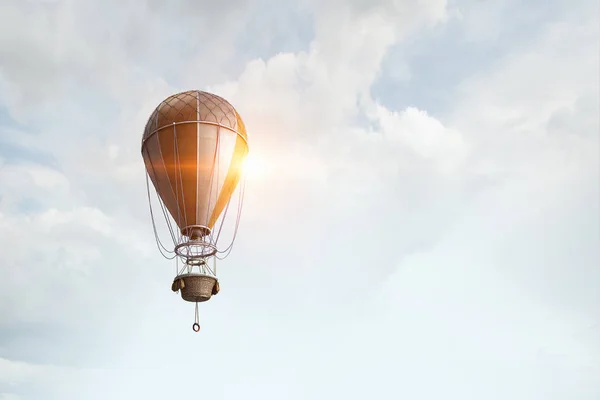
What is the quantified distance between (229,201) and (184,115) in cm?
410

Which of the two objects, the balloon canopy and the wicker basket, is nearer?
the wicker basket

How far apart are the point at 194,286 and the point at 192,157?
17.0ft

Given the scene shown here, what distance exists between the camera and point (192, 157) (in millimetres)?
28578

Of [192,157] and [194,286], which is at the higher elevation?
[192,157]

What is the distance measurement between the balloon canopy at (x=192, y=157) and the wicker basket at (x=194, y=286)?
2.06m

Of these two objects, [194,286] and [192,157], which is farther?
[192,157]

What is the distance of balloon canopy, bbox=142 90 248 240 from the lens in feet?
93.7

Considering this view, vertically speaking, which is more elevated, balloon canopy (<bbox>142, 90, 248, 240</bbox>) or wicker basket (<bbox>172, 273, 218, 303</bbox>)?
balloon canopy (<bbox>142, 90, 248, 240</bbox>)

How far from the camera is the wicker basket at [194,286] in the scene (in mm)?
27109

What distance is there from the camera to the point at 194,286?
27109 millimetres

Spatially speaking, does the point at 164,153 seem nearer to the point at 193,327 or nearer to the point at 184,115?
the point at 184,115

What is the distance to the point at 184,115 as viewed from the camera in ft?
94.5

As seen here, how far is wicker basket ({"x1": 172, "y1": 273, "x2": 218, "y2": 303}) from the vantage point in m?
27.1

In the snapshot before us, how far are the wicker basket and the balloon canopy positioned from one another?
81.1 inches
